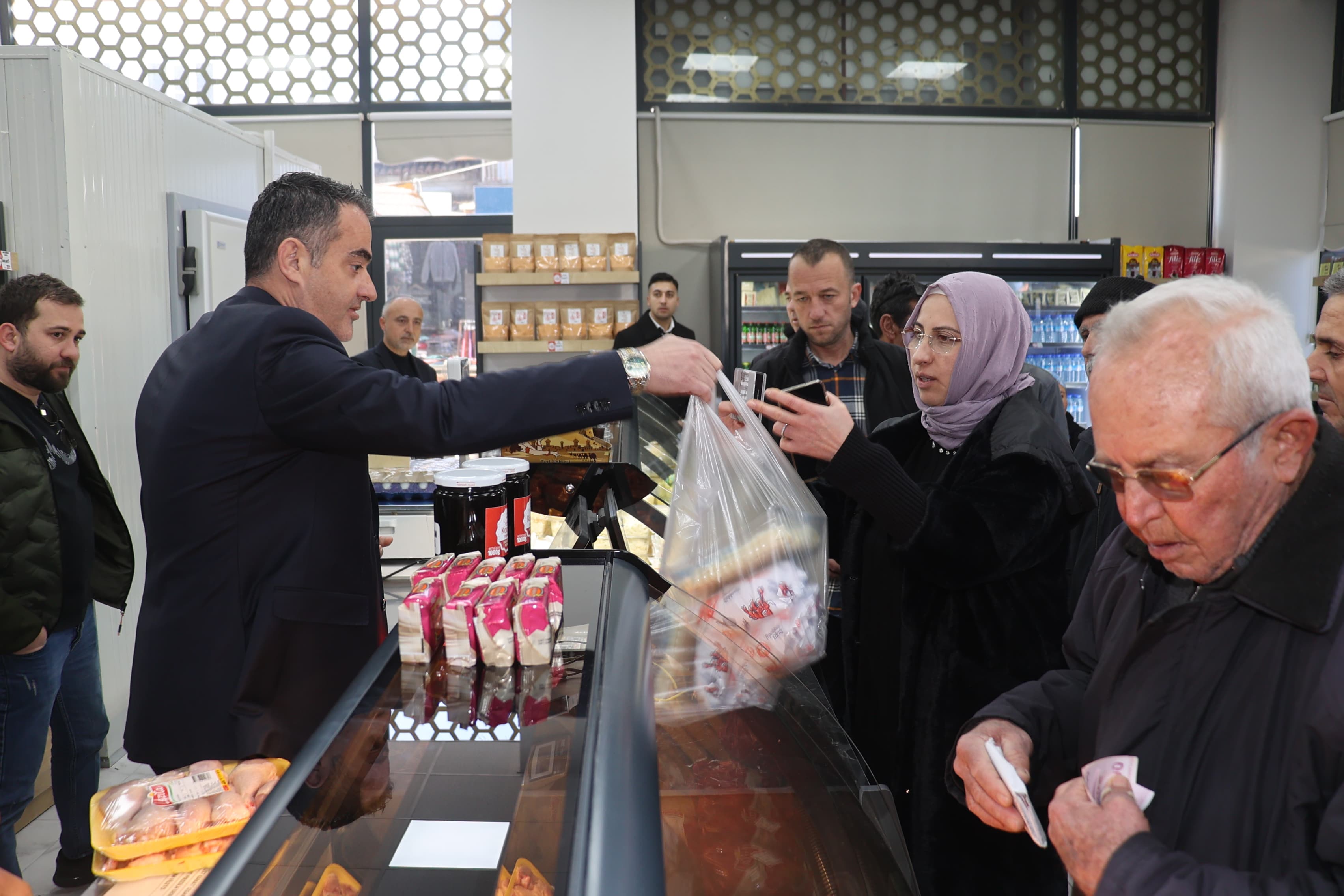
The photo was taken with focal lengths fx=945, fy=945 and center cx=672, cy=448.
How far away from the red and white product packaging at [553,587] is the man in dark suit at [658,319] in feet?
15.6

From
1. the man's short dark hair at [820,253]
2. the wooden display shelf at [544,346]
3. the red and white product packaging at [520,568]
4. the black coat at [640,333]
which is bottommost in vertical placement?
the red and white product packaging at [520,568]

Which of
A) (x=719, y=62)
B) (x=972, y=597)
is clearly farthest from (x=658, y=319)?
(x=972, y=597)

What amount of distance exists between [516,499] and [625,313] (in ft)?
16.0

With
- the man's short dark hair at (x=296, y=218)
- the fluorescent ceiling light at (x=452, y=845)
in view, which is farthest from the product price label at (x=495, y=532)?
the man's short dark hair at (x=296, y=218)

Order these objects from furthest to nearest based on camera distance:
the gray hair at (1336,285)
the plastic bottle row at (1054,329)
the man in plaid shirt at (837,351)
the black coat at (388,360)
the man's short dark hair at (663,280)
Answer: the plastic bottle row at (1054,329) < the man's short dark hair at (663,280) < the black coat at (388,360) < the man in plaid shirt at (837,351) < the gray hair at (1336,285)

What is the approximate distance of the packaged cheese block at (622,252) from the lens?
6277 millimetres

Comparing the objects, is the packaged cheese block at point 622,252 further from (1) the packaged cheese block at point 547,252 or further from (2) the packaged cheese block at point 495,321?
(2) the packaged cheese block at point 495,321

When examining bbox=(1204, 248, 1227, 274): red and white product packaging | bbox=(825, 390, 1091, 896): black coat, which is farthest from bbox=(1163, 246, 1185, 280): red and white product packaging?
bbox=(825, 390, 1091, 896): black coat

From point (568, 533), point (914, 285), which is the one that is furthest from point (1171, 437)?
point (914, 285)

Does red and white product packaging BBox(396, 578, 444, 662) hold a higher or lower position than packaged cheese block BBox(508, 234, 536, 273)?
lower

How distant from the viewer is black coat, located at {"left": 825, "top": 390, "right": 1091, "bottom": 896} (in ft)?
5.84

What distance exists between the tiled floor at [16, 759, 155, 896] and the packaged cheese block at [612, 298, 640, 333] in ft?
12.6

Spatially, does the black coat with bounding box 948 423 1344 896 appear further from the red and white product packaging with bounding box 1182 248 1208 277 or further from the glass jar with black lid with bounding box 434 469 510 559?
the red and white product packaging with bounding box 1182 248 1208 277

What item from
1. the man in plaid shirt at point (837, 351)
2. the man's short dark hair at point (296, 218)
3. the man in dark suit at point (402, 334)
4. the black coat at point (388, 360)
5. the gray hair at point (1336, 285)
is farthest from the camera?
the man in dark suit at point (402, 334)
